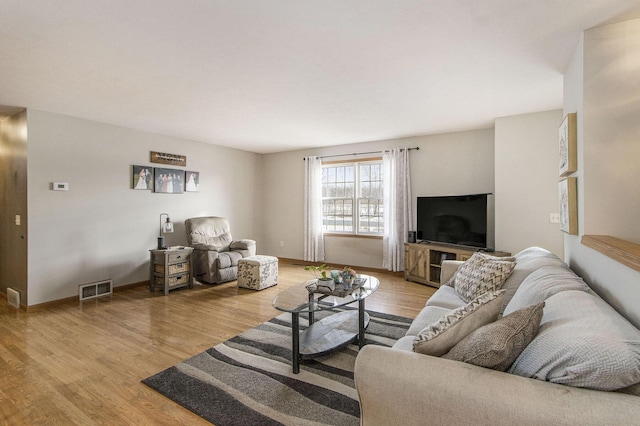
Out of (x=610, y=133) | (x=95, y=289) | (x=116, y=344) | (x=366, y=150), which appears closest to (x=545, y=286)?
(x=610, y=133)

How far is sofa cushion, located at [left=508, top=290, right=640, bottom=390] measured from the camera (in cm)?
94

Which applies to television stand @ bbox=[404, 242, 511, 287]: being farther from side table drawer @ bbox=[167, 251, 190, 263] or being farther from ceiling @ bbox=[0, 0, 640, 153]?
side table drawer @ bbox=[167, 251, 190, 263]

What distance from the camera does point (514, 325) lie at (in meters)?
1.19

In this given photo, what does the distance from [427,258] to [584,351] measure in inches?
151

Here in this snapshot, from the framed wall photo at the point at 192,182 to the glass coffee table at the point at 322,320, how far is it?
3.34m

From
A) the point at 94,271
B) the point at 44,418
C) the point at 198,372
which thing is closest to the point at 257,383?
the point at 198,372

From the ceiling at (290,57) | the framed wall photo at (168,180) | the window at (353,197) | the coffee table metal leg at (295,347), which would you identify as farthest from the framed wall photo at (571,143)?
the framed wall photo at (168,180)

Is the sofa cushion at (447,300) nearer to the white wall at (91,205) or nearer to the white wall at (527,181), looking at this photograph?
the white wall at (527,181)

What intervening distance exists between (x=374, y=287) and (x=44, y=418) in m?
2.52

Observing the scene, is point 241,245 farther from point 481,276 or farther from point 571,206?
point 571,206

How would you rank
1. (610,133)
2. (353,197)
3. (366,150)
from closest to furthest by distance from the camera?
(610,133)
(366,150)
(353,197)

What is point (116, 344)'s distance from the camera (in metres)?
2.80

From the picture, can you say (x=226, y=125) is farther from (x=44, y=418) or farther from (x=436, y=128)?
(x=44, y=418)

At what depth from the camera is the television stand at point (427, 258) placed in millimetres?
4484
